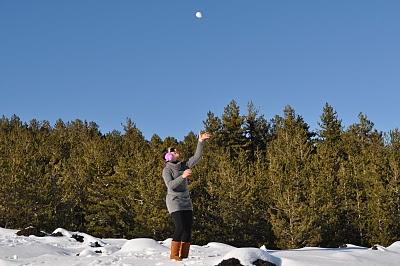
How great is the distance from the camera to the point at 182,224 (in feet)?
25.8

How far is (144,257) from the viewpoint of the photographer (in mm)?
8562

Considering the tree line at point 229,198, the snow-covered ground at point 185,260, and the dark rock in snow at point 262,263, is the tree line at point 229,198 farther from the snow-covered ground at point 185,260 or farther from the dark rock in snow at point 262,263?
the dark rock in snow at point 262,263

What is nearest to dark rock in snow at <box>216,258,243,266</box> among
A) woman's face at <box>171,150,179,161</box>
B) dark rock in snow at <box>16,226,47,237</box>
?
woman's face at <box>171,150,179,161</box>

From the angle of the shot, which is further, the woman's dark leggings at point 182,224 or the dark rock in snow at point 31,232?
the dark rock in snow at point 31,232

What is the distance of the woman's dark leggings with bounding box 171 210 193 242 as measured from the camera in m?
7.84

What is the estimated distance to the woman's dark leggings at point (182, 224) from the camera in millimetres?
7844

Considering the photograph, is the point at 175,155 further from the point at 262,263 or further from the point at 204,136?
the point at 262,263

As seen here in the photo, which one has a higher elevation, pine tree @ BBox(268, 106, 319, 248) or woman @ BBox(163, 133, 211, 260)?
pine tree @ BBox(268, 106, 319, 248)

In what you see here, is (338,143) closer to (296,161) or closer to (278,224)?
(296,161)

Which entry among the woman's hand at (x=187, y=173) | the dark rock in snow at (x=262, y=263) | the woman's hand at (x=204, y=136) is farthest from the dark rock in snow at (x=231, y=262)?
the woman's hand at (x=204, y=136)

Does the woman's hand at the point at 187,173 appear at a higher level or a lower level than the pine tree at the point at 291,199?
lower

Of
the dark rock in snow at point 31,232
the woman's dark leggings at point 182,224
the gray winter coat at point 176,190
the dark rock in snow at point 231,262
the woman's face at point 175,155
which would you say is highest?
the woman's face at point 175,155

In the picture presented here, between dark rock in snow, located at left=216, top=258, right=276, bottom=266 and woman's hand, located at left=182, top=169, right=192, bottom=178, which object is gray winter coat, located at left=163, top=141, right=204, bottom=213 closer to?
woman's hand, located at left=182, top=169, right=192, bottom=178

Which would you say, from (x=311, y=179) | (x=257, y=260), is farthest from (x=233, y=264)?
(x=311, y=179)
